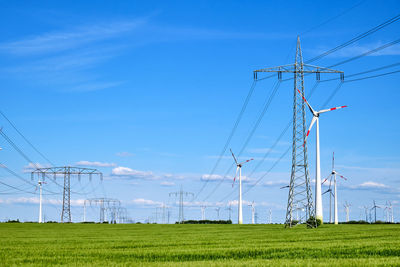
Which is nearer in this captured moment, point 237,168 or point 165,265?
point 165,265

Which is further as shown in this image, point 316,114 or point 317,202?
point 316,114

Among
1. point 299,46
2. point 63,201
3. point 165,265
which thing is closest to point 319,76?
point 299,46

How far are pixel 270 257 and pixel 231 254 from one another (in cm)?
216

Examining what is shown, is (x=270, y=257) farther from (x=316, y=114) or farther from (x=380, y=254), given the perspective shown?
(x=316, y=114)

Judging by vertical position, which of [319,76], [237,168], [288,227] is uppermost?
[319,76]

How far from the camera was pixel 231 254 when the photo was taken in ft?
74.9

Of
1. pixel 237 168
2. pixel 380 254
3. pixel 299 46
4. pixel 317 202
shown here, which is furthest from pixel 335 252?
pixel 237 168

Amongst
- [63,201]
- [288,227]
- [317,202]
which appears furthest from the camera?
[63,201]

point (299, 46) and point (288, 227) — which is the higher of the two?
point (299, 46)

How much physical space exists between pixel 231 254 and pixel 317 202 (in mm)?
41670

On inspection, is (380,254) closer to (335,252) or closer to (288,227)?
(335,252)

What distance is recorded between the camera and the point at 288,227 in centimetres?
6850

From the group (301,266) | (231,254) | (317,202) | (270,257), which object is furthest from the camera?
(317,202)

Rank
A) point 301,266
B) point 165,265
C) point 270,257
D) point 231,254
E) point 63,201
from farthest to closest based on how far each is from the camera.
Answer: point 63,201 < point 231,254 < point 270,257 < point 165,265 < point 301,266
